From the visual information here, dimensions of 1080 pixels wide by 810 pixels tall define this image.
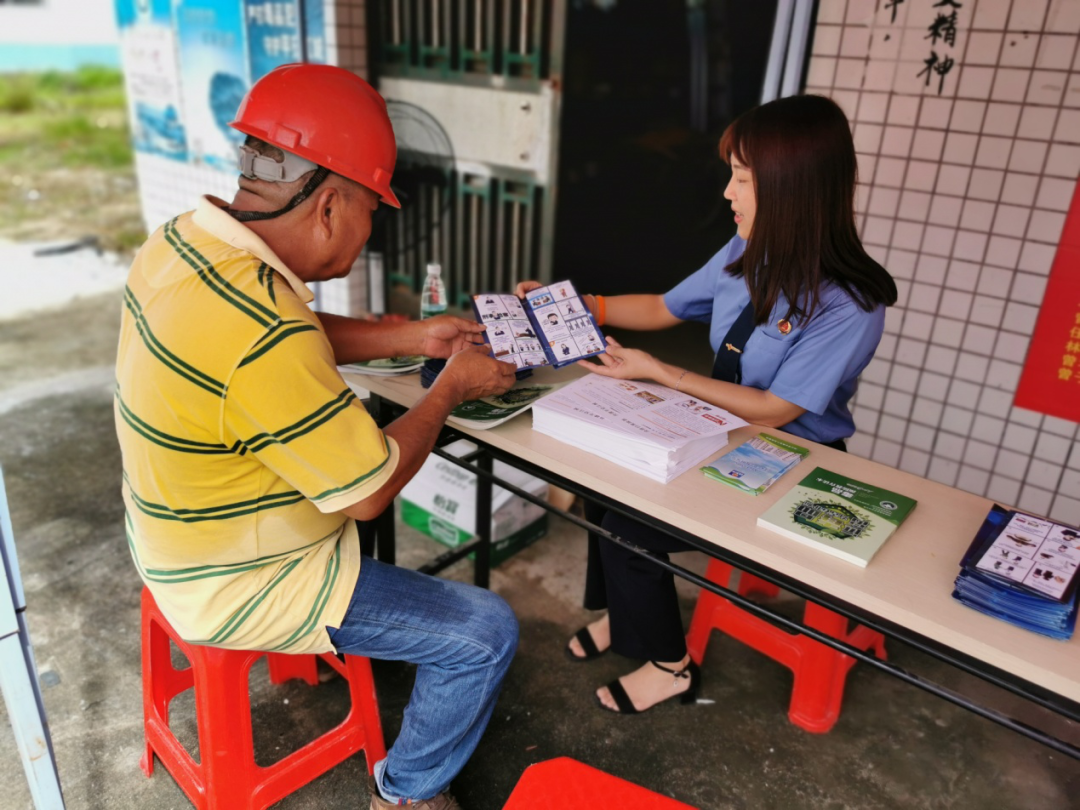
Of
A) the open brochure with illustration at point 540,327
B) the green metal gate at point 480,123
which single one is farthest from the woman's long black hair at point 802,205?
the green metal gate at point 480,123

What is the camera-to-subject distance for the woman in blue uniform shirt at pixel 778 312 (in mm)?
1843

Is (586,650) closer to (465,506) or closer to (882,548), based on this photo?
(465,506)

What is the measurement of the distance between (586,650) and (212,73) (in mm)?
4320

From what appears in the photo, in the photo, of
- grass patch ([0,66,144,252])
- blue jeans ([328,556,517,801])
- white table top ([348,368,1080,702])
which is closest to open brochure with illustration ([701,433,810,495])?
white table top ([348,368,1080,702])

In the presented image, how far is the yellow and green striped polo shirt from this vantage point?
128 cm

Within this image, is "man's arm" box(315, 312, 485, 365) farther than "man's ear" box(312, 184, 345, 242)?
Yes

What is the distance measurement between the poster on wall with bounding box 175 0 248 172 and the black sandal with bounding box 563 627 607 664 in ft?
11.7

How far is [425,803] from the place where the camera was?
1.78 meters

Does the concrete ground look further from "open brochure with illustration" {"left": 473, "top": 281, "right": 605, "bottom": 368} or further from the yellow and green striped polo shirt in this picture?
"open brochure with illustration" {"left": 473, "top": 281, "right": 605, "bottom": 368}

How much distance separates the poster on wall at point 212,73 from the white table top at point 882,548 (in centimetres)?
374

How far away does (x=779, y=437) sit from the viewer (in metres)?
1.85

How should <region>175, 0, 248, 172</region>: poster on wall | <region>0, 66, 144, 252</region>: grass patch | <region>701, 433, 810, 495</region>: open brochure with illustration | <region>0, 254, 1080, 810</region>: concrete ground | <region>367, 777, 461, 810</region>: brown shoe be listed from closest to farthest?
<region>701, 433, 810, 495</region>: open brochure with illustration → <region>367, 777, 461, 810</region>: brown shoe → <region>0, 254, 1080, 810</region>: concrete ground → <region>175, 0, 248, 172</region>: poster on wall → <region>0, 66, 144, 252</region>: grass patch

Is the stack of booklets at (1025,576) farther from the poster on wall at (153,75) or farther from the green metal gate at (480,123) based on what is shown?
the poster on wall at (153,75)

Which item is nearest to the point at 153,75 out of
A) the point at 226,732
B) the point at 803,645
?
the point at 226,732
